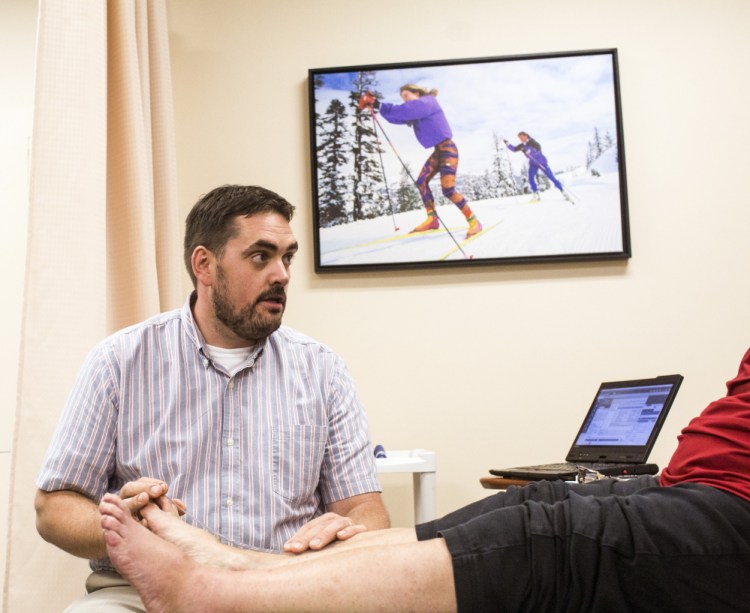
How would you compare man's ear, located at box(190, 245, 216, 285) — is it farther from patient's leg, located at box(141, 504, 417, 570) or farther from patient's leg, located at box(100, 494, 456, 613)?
patient's leg, located at box(100, 494, 456, 613)

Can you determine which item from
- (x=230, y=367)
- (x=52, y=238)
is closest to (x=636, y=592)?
(x=230, y=367)

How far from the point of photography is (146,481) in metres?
1.39

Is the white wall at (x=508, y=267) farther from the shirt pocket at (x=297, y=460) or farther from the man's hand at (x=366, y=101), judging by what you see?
the shirt pocket at (x=297, y=460)

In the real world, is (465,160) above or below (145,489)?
above

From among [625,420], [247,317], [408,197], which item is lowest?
[625,420]

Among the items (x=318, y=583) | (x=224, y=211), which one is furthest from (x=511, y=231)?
(x=318, y=583)

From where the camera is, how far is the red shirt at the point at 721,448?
1218 mm

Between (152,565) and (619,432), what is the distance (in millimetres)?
1329

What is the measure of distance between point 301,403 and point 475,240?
3.67 feet

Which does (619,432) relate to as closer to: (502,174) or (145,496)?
(502,174)

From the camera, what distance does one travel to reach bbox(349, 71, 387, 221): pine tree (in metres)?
2.64

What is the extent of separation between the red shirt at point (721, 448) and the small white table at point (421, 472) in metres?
0.90

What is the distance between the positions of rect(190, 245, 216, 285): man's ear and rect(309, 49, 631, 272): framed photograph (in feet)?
2.93

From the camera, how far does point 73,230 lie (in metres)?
1.98
